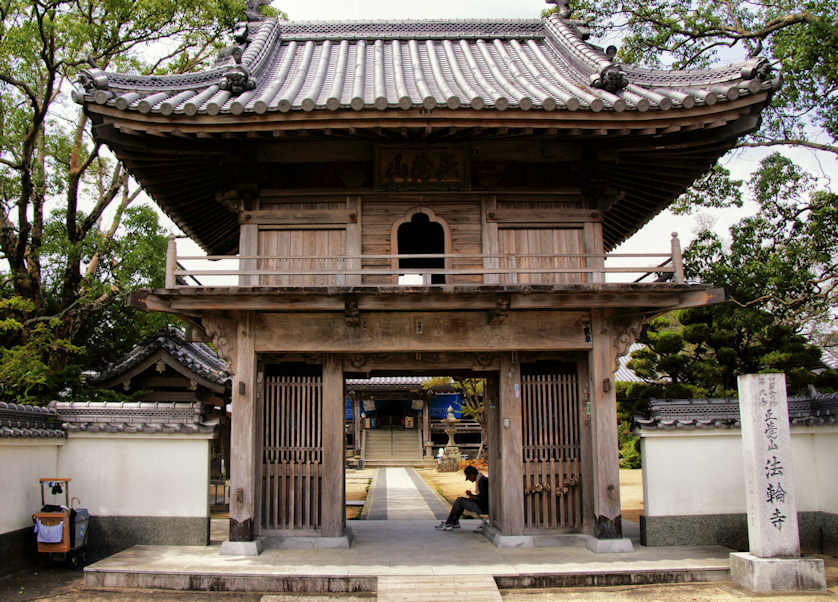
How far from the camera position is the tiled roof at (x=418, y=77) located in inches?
393

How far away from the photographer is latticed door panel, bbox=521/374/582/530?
11.5m

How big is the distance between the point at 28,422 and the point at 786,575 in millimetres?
12077

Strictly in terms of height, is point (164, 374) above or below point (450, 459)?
above

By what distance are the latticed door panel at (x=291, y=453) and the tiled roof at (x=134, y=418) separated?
1104mm

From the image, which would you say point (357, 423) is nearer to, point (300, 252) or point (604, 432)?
point (300, 252)

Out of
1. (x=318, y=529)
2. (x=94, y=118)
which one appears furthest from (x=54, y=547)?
(x=94, y=118)

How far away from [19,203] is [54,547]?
11.7m

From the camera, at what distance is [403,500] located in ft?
69.8

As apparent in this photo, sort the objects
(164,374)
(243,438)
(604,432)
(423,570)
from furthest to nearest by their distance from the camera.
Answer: (164,374)
(604,432)
(243,438)
(423,570)

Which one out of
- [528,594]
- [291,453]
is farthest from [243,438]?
[528,594]

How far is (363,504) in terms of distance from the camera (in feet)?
68.1

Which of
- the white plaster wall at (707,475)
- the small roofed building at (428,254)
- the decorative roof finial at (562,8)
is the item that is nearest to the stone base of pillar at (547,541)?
the small roofed building at (428,254)

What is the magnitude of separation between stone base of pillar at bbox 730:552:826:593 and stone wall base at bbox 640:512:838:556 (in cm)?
207

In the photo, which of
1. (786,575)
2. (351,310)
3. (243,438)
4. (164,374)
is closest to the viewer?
(786,575)
